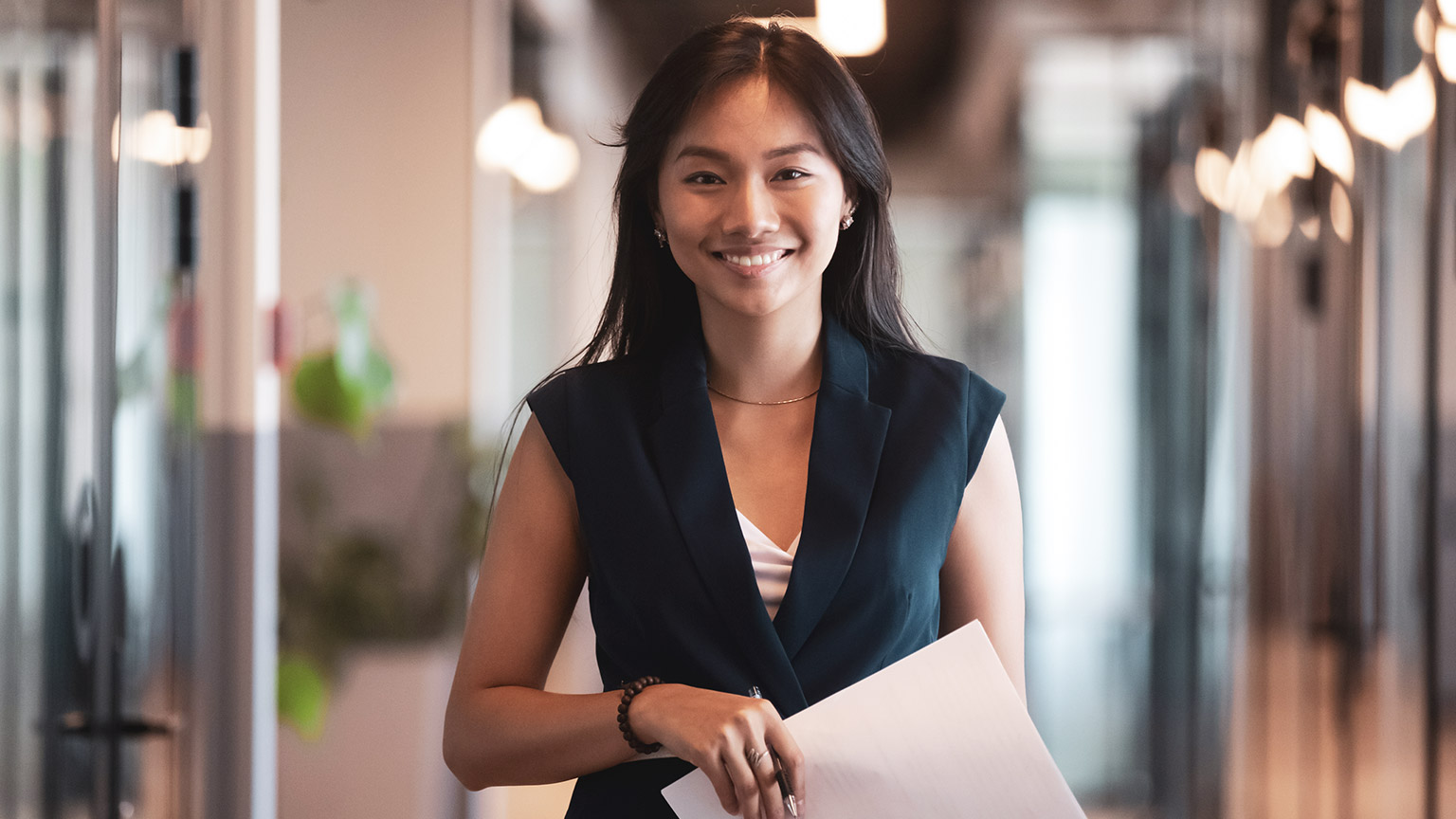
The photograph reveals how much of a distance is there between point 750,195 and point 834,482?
0.96 feet

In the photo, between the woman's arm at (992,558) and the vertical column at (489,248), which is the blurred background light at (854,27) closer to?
the vertical column at (489,248)

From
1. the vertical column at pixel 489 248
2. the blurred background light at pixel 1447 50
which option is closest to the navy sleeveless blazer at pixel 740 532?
the vertical column at pixel 489 248

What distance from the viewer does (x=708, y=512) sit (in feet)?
3.56

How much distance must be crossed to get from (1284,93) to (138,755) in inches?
131

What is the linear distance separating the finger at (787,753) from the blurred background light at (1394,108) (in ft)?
7.92

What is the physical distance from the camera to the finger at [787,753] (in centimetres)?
86

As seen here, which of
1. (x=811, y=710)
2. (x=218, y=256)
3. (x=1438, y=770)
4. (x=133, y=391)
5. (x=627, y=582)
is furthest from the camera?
(x=1438, y=770)

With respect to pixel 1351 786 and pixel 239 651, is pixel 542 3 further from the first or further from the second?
pixel 1351 786

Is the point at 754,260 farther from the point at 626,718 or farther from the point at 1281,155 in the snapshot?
the point at 1281,155

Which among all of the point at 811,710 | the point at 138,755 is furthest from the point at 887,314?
the point at 138,755

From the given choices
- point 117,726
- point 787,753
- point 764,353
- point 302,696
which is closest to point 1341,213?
point 764,353

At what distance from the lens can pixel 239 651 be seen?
2.46 metres

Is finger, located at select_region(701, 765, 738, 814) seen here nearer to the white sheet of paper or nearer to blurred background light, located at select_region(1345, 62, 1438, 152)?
the white sheet of paper

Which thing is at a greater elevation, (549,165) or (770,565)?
(549,165)
